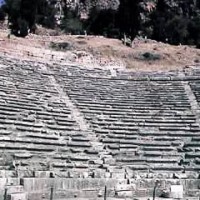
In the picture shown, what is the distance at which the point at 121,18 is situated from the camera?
44.2 m

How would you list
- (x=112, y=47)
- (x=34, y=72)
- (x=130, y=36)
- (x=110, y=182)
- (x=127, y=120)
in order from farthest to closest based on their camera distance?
(x=130, y=36) < (x=112, y=47) < (x=34, y=72) < (x=127, y=120) < (x=110, y=182)

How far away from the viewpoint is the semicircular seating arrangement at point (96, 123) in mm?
13961

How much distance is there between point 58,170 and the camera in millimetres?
13227

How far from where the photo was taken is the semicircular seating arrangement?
14.0 m

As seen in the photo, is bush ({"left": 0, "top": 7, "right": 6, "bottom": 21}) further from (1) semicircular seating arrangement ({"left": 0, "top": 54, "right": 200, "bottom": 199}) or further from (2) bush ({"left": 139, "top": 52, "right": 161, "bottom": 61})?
(1) semicircular seating arrangement ({"left": 0, "top": 54, "right": 200, "bottom": 199})

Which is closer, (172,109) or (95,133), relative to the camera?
(95,133)

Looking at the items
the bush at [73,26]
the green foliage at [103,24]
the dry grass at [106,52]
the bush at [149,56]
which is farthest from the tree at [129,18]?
the bush at [149,56]

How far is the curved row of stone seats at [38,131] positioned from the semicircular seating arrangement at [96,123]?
24mm

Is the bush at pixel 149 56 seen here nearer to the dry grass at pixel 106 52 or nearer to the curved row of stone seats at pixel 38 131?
the dry grass at pixel 106 52

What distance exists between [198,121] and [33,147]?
5720mm

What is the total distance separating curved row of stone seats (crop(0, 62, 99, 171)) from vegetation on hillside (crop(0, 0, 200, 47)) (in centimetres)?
1762

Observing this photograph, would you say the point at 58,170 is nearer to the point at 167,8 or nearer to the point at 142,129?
the point at 142,129

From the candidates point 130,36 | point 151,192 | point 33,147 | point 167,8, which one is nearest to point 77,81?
point 33,147

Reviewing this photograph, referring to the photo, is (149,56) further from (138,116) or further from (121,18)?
(121,18)
